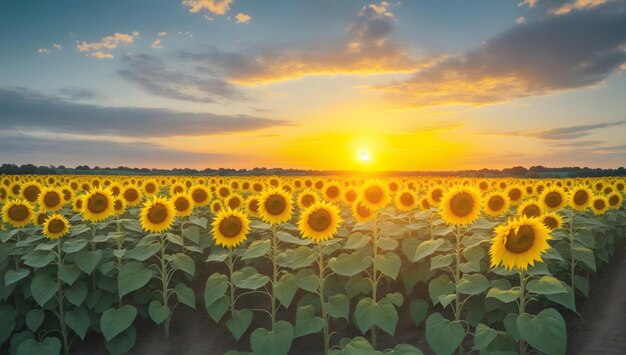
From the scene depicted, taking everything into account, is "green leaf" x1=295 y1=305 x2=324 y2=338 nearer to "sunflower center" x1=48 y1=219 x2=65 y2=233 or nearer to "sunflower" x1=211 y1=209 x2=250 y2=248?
"sunflower" x1=211 y1=209 x2=250 y2=248

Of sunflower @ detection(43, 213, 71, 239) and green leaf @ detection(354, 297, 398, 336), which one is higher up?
sunflower @ detection(43, 213, 71, 239)

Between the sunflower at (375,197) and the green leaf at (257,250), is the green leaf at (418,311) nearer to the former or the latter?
the sunflower at (375,197)

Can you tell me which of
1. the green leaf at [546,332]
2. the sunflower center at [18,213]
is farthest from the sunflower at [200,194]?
the green leaf at [546,332]

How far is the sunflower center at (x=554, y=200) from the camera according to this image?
12.2 metres

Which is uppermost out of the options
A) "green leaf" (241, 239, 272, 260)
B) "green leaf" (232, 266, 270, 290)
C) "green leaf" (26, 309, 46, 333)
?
"green leaf" (241, 239, 272, 260)

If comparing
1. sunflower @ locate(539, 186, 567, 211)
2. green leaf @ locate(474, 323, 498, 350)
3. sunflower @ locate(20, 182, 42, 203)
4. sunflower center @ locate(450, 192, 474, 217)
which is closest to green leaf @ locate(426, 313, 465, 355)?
green leaf @ locate(474, 323, 498, 350)

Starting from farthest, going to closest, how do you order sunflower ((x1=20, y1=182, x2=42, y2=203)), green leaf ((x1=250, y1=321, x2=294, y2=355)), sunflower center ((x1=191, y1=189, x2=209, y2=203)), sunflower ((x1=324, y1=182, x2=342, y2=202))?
1. sunflower ((x1=324, y1=182, x2=342, y2=202))
2. sunflower ((x1=20, y1=182, x2=42, y2=203))
3. sunflower center ((x1=191, y1=189, x2=209, y2=203))
4. green leaf ((x1=250, y1=321, x2=294, y2=355))

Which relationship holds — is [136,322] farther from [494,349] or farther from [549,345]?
[549,345]

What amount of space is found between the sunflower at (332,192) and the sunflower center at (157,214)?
601 cm

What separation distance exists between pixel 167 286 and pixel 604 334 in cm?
782

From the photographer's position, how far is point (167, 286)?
9789mm

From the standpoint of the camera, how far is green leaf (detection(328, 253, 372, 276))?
8.34m

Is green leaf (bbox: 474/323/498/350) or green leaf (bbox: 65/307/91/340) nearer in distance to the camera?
green leaf (bbox: 474/323/498/350)

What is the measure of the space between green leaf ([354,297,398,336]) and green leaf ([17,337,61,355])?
498 cm
